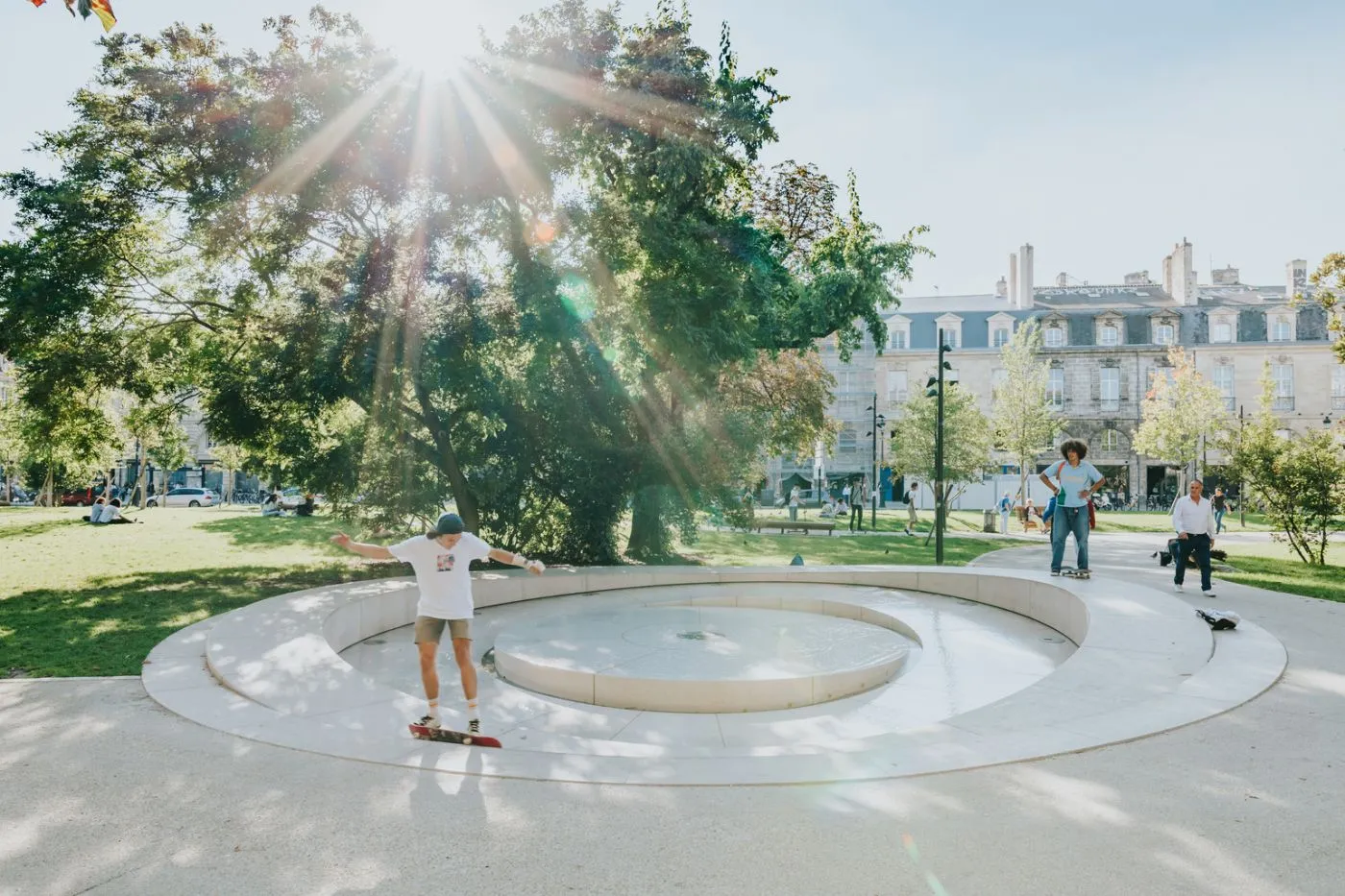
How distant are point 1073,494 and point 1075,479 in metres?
0.20

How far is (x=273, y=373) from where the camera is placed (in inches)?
598

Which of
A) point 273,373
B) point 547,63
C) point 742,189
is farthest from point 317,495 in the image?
point 742,189

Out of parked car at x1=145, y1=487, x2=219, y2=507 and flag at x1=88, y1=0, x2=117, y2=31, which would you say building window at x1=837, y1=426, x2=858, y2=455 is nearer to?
parked car at x1=145, y1=487, x2=219, y2=507

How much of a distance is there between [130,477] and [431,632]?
79785 mm

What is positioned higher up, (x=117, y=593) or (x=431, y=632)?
(x=431, y=632)

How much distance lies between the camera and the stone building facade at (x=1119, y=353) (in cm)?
5316

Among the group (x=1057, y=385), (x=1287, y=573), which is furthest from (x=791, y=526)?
(x=1057, y=385)

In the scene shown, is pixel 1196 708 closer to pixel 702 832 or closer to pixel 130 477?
pixel 702 832

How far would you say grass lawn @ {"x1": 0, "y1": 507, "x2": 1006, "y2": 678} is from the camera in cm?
863

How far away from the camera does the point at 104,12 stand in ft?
12.8

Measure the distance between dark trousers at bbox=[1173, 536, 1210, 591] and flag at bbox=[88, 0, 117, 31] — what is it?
41.2 feet

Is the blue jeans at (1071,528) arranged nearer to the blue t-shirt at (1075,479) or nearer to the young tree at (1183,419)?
the blue t-shirt at (1075,479)

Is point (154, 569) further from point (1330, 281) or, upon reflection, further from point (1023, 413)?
point (1023, 413)

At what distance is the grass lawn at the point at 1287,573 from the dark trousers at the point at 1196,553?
1477 millimetres
